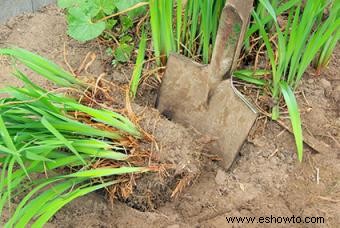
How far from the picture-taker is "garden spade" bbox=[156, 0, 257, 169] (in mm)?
1513

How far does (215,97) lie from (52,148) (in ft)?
1.70

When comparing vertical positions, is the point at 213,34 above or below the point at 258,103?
above

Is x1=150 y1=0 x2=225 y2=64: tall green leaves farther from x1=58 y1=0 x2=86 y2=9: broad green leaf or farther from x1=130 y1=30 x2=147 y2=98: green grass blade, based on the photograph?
x1=58 y1=0 x2=86 y2=9: broad green leaf

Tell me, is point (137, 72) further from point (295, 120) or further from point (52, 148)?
point (295, 120)

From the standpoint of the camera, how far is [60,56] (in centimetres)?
189

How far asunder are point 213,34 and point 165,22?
0.53ft

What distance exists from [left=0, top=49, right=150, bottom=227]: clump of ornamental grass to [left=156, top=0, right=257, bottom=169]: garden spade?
186mm

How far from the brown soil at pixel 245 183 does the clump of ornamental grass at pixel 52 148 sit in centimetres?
9

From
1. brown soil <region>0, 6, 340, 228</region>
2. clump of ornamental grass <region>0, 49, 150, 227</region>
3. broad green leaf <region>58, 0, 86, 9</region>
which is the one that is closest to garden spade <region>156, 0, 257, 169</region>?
brown soil <region>0, 6, 340, 228</region>

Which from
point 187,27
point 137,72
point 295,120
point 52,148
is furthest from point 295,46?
point 52,148

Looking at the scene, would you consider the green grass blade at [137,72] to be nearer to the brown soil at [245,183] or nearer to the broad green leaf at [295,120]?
the brown soil at [245,183]

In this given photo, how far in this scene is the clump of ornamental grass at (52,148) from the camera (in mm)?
1399

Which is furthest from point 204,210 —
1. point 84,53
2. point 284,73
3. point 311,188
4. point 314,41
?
point 84,53

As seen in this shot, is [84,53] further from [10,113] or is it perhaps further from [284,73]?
[284,73]
